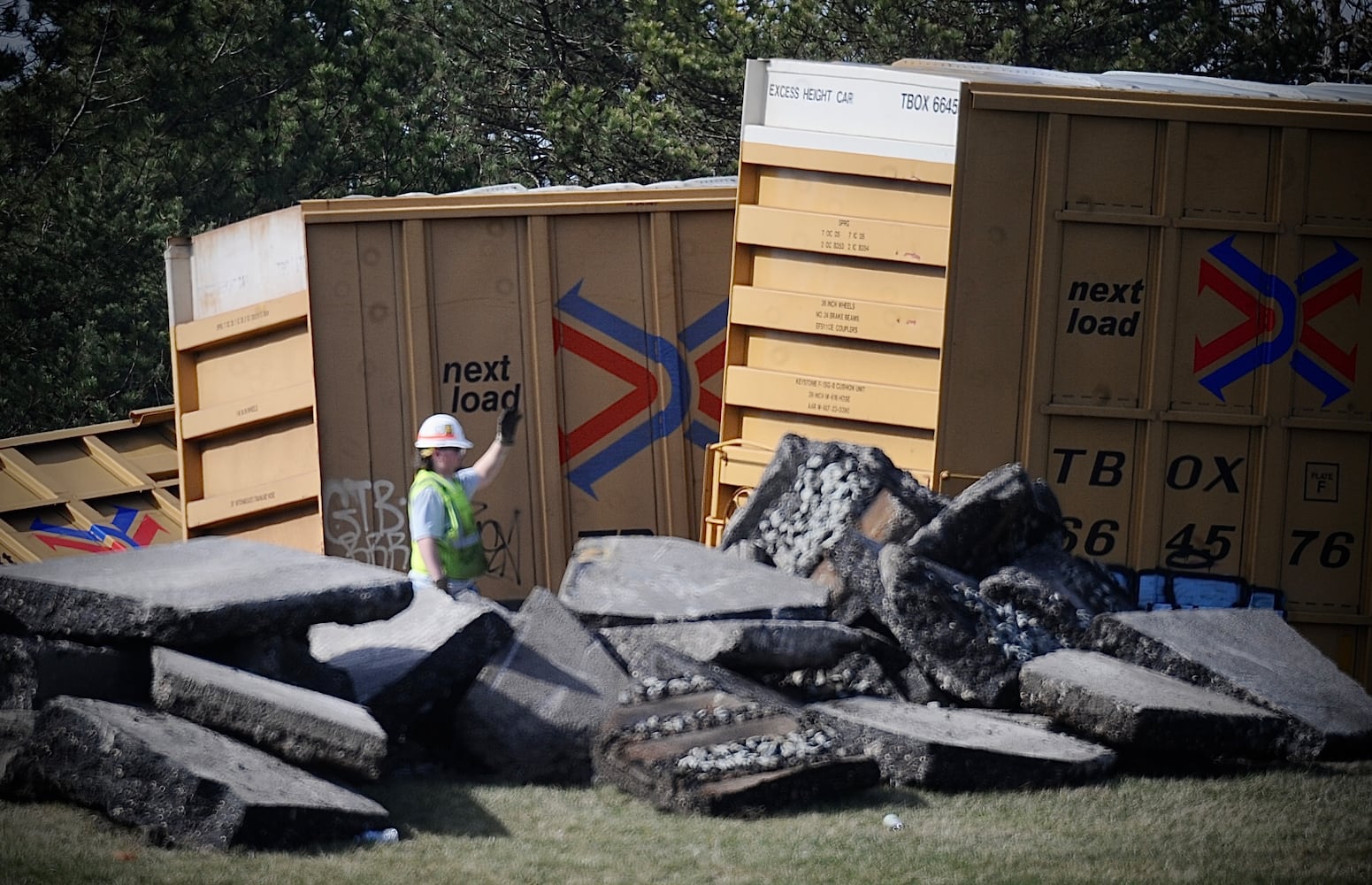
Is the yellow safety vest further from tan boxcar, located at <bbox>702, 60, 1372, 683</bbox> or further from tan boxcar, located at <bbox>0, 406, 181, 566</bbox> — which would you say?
tan boxcar, located at <bbox>0, 406, 181, 566</bbox>

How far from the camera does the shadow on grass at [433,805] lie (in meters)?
5.18

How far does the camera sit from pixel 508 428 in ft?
26.6

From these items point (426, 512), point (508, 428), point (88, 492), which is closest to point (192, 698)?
point (426, 512)

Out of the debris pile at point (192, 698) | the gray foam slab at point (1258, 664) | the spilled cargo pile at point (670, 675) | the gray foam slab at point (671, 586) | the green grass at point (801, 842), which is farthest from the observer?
the gray foam slab at point (671, 586)

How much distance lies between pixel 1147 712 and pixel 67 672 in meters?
3.98

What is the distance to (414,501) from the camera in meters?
7.06

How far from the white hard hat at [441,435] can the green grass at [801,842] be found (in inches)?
76.2

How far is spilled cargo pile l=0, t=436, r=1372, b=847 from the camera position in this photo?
16.7ft

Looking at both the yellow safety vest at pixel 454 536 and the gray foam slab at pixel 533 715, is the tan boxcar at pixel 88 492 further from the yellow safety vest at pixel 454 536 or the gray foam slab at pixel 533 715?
the gray foam slab at pixel 533 715

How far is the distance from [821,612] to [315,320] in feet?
10.8

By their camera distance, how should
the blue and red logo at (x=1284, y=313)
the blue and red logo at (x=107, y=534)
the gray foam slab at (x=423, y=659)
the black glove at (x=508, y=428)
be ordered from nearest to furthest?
the gray foam slab at (x=423, y=659) < the blue and red logo at (x=1284, y=313) < the black glove at (x=508, y=428) < the blue and red logo at (x=107, y=534)

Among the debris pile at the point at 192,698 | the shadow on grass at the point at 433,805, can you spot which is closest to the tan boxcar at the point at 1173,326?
the shadow on grass at the point at 433,805

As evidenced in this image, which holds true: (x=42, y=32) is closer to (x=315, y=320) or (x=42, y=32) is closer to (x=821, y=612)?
(x=315, y=320)

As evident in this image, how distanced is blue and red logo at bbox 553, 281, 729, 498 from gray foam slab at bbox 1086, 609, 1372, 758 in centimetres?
286
